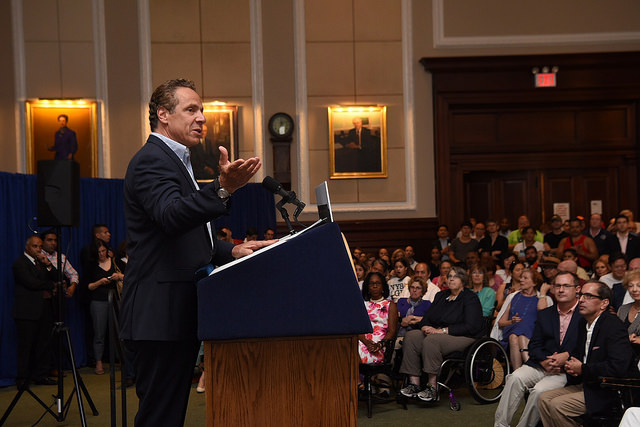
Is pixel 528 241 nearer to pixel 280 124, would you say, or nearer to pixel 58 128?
pixel 280 124

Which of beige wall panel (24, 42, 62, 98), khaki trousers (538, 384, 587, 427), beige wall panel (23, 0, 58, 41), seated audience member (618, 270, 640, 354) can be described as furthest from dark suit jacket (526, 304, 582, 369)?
beige wall panel (23, 0, 58, 41)

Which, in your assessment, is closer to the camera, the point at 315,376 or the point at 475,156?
the point at 315,376

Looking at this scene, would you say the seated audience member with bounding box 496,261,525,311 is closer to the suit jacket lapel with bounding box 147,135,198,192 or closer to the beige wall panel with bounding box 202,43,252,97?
the suit jacket lapel with bounding box 147,135,198,192

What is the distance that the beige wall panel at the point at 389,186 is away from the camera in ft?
37.4

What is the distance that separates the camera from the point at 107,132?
36.4 ft

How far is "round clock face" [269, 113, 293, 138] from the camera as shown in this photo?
441 inches

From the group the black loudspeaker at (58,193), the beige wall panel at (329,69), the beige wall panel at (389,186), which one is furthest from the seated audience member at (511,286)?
the beige wall panel at (329,69)

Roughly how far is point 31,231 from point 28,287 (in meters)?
0.82

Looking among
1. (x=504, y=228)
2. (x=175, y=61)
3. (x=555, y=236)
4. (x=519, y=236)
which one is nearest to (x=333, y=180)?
(x=504, y=228)

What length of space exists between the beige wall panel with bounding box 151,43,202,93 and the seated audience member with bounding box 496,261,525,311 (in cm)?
600

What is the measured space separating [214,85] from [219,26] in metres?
0.95

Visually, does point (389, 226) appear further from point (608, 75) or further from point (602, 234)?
point (608, 75)

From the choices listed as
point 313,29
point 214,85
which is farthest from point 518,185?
point 214,85

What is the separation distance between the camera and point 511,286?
720 cm
